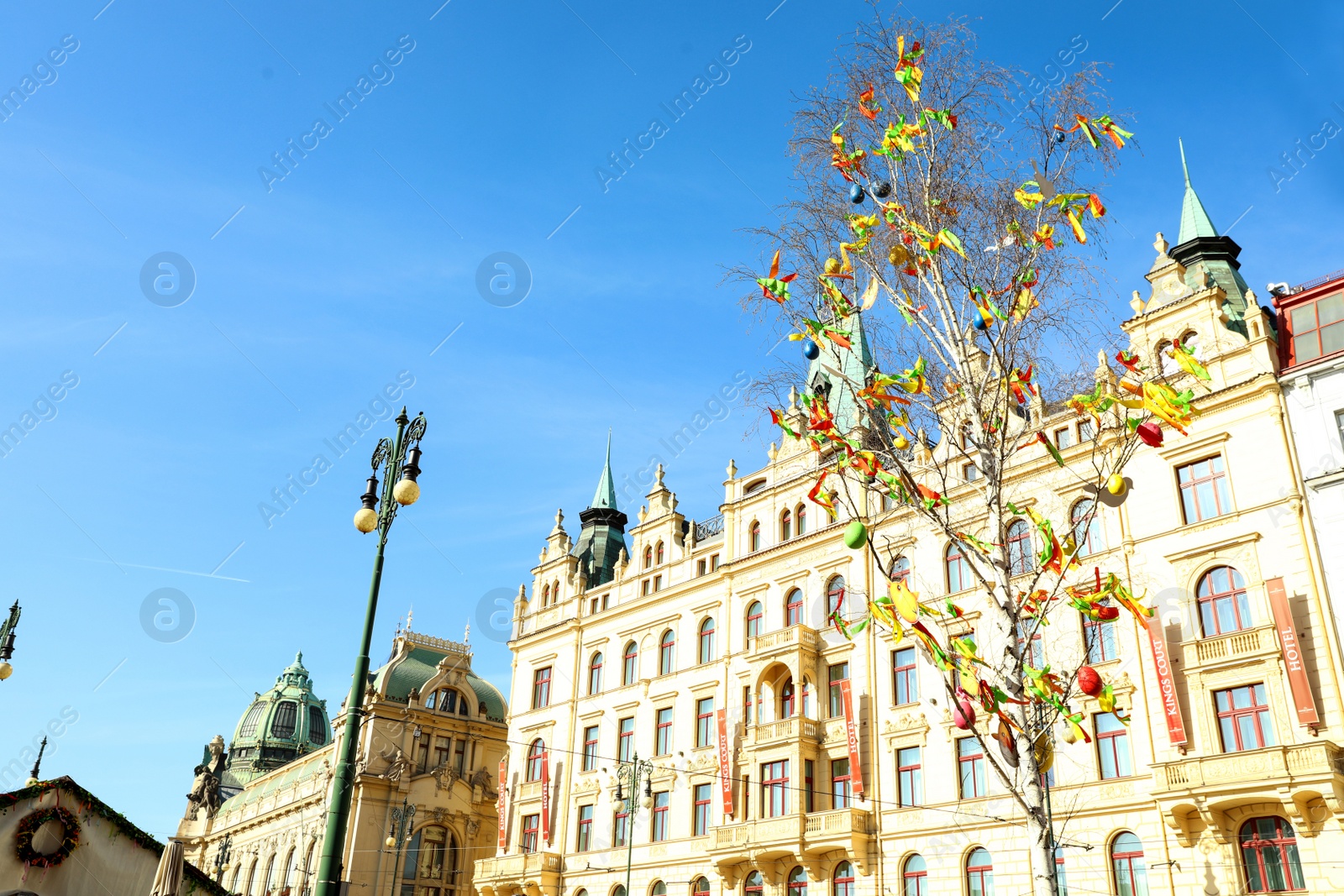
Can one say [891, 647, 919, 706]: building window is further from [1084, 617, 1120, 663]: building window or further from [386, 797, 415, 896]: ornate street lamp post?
[386, 797, 415, 896]: ornate street lamp post

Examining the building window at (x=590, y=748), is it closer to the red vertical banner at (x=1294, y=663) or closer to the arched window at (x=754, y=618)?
the arched window at (x=754, y=618)

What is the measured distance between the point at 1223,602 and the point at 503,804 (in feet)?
99.5

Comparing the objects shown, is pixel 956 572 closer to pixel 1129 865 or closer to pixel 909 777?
pixel 909 777

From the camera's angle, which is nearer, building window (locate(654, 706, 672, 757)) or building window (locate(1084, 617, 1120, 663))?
building window (locate(1084, 617, 1120, 663))

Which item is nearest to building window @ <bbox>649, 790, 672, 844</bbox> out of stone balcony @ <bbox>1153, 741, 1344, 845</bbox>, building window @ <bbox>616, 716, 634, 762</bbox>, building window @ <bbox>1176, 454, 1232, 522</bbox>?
building window @ <bbox>616, 716, 634, 762</bbox>

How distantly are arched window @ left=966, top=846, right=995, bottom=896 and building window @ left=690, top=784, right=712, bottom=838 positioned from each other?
1046 centimetres

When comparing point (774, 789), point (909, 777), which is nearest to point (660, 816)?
point (774, 789)

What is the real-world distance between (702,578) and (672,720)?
5.68 metres

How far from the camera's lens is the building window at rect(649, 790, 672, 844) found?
39.6 meters

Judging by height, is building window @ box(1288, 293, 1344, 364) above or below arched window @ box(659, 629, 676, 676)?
above

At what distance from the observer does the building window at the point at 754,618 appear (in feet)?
132

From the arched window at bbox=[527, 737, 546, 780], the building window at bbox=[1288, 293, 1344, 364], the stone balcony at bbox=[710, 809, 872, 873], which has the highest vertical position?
the building window at bbox=[1288, 293, 1344, 364]

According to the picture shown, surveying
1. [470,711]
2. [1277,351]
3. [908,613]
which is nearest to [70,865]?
[908,613]

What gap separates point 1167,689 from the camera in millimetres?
27703
